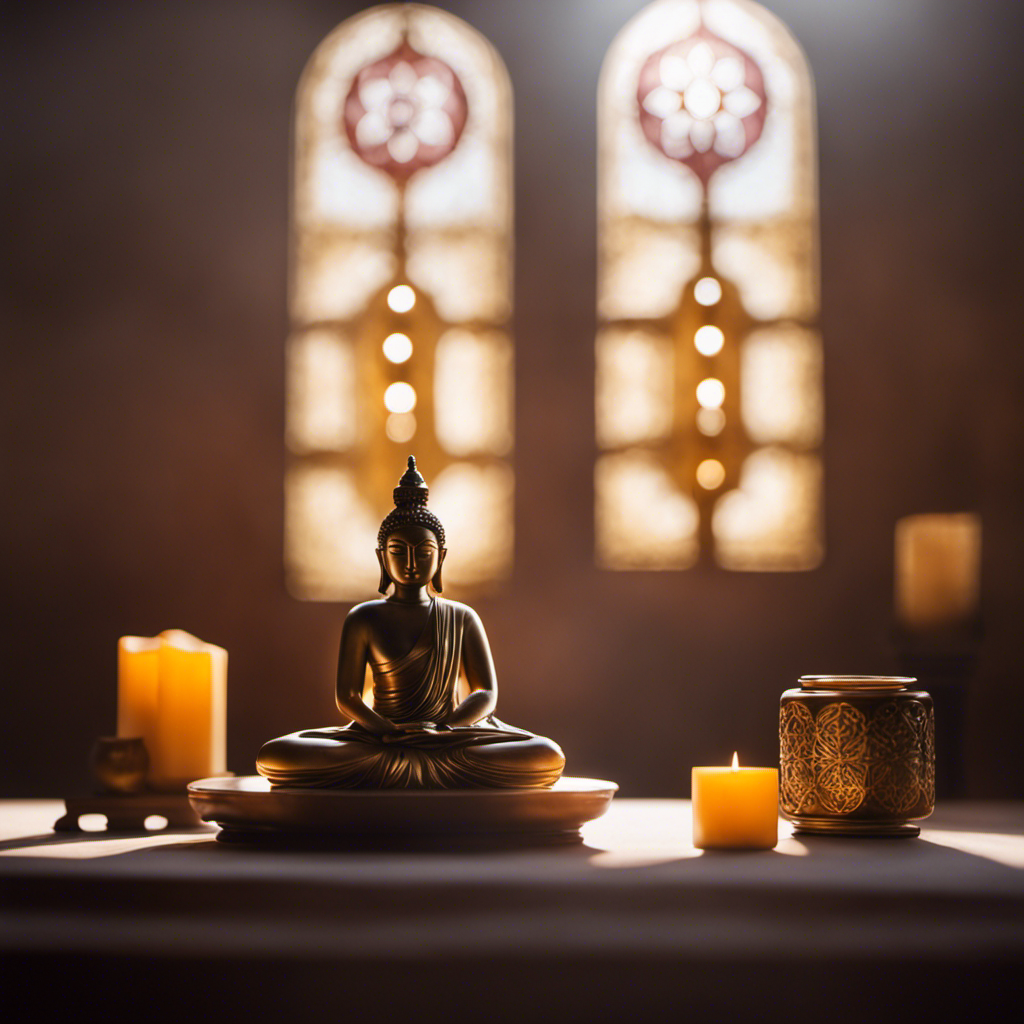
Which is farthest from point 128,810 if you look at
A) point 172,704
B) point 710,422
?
point 710,422

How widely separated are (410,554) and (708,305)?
1.98 meters

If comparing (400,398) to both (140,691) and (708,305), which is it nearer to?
(708,305)

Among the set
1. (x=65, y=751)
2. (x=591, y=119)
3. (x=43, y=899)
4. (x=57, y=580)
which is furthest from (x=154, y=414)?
(x=43, y=899)

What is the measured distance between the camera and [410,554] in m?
2.09

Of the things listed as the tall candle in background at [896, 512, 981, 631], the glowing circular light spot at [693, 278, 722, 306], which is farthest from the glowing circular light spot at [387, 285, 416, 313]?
the tall candle in background at [896, 512, 981, 631]

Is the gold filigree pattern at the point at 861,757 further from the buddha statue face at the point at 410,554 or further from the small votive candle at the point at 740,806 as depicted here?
the buddha statue face at the point at 410,554

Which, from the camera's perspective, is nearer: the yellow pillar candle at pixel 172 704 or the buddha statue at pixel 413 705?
the buddha statue at pixel 413 705

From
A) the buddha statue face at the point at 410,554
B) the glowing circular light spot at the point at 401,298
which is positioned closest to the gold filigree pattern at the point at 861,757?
the buddha statue face at the point at 410,554

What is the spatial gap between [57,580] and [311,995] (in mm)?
2658

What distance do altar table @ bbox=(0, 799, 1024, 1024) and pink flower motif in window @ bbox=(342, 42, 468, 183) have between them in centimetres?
274

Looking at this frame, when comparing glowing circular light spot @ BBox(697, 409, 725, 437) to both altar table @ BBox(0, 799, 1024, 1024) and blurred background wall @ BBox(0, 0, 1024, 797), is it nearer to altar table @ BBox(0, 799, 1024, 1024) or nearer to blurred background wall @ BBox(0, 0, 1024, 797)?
blurred background wall @ BBox(0, 0, 1024, 797)

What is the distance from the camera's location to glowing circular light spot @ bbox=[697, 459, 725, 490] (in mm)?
3717

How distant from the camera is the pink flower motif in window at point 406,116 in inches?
151

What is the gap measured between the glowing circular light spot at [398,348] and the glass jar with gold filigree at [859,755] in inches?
84.5
